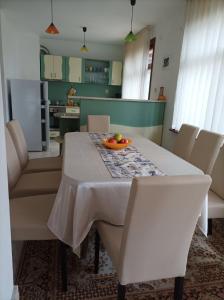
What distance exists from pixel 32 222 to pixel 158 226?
0.78 m

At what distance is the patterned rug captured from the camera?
143cm

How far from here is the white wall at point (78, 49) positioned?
653cm

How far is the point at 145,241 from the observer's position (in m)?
1.06

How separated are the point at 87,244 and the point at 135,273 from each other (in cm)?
86

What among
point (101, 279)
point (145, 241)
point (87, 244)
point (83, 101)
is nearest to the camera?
point (145, 241)

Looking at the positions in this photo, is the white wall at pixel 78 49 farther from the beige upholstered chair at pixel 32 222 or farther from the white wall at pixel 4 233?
the white wall at pixel 4 233

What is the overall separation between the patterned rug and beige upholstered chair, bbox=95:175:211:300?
38cm

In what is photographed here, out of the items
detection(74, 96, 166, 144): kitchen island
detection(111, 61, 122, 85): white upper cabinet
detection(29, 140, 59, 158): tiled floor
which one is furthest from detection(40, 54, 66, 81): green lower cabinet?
detection(74, 96, 166, 144): kitchen island

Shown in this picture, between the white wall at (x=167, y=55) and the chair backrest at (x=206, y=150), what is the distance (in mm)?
1805

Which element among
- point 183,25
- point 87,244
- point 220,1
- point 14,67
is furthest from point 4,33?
point 87,244

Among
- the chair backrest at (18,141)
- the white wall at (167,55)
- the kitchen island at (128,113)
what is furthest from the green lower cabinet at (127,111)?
the chair backrest at (18,141)

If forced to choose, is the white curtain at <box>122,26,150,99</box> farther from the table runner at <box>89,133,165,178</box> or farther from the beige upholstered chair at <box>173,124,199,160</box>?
the table runner at <box>89,133,165,178</box>

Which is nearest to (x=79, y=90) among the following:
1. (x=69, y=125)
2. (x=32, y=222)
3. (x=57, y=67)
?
(x=57, y=67)

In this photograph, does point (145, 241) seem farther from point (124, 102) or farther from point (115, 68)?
point (115, 68)
